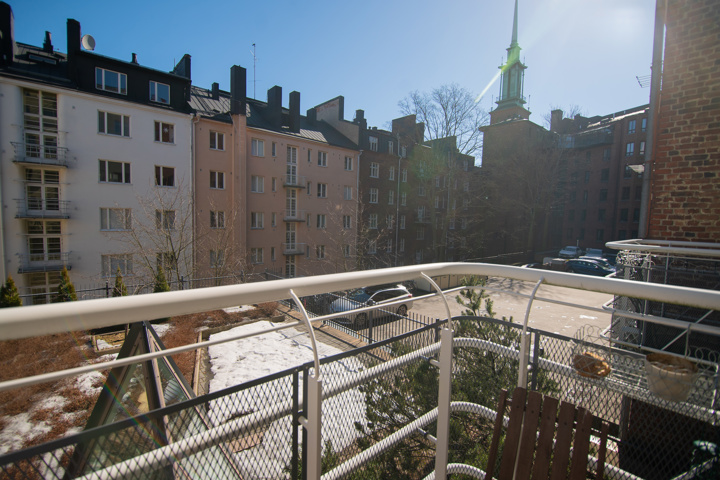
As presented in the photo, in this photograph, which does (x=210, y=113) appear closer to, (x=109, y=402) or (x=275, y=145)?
(x=275, y=145)

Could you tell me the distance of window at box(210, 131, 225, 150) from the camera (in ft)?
74.6

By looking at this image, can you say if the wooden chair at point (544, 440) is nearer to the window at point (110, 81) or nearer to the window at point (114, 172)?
the window at point (114, 172)

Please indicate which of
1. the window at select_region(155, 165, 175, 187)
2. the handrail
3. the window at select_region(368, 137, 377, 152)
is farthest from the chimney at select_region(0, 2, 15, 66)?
the handrail

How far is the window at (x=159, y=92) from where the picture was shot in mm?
20656

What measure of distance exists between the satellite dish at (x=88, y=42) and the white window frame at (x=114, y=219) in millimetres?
8747

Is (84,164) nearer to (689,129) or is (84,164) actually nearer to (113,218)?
(113,218)

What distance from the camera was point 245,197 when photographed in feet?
78.1

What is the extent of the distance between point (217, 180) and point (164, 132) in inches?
155

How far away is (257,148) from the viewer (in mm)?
24844

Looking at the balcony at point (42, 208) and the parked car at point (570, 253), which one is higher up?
the balcony at point (42, 208)

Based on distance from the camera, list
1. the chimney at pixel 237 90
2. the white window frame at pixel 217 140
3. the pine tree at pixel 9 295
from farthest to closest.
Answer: the chimney at pixel 237 90 < the white window frame at pixel 217 140 < the pine tree at pixel 9 295

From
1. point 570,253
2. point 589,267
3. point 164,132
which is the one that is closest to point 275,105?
point 164,132

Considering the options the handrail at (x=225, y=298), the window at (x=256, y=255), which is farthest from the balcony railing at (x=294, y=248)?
the handrail at (x=225, y=298)

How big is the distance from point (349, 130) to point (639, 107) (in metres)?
38.2
